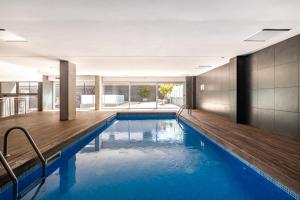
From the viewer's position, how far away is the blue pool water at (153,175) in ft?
10.3

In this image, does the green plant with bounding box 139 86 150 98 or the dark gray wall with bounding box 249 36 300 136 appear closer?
the dark gray wall with bounding box 249 36 300 136

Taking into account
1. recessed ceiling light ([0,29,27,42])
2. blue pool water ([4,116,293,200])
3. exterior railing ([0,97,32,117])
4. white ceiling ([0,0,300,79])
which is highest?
recessed ceiling light ([0,29,27,42])

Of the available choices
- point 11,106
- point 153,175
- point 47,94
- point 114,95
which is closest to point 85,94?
point 114,95

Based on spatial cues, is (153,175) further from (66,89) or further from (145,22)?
(66,89)

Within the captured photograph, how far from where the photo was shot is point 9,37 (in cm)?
515

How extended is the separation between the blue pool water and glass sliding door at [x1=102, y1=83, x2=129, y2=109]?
35.9ft

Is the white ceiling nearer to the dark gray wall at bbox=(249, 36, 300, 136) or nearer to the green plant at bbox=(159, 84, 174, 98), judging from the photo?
the dark gray wall at bbox=(249, 36, 300, 136)

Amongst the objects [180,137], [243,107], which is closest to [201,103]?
[243,107]

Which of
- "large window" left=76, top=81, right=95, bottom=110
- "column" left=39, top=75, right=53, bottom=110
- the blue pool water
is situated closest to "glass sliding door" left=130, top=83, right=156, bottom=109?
"large window" left=76, top=81, right=95, bottom=110

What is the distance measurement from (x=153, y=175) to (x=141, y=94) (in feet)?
45.2

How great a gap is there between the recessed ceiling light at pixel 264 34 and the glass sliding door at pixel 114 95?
479 inches

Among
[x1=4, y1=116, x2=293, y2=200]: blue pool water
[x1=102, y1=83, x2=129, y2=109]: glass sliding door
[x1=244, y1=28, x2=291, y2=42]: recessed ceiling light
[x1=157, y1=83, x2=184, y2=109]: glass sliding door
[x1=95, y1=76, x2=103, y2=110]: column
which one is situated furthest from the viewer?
[x1=157, y1=83, x2=184, y2=109]: glass sliding door

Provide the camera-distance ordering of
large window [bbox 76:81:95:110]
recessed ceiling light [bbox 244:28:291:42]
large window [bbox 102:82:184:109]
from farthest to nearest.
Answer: large window [bbox 76:81:95:110], large window [bbox 102:82:184:109], recessed ceiling light [bbox 244:28:291:42]

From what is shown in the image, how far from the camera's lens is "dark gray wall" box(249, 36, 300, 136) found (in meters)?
5.07
